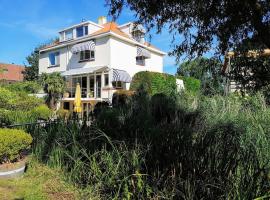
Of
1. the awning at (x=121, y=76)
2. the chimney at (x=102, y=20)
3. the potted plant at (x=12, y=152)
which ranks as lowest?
the potted plant at (x=12, y=152)

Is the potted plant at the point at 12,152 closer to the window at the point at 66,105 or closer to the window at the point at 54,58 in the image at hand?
the window at the point at 66,105

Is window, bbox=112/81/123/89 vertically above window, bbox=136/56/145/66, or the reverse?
window, bbox=136/56/145/66

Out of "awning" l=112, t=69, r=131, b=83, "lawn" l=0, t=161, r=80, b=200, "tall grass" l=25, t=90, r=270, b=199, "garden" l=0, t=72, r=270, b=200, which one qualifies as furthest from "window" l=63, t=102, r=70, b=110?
"lawn" l=0, t=161, r=80, b=200

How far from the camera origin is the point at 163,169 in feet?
16.9

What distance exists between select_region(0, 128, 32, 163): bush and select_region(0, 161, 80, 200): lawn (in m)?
0.51

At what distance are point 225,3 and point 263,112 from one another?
137 inches

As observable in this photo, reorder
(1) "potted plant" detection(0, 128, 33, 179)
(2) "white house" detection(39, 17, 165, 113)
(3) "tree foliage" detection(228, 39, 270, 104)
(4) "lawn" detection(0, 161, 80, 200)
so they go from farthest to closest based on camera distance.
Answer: (2) "white house" detection(39, 17, 165, 113)
(1) "potted plant" detection(0, 128, 33, 179)
(4) "lawn" detection(0, 161, 80, 200)
(3) "tree foliage" detection(228, 39, 270, 104)

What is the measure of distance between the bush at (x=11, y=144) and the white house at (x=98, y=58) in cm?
2540

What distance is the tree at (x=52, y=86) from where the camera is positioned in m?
34.3

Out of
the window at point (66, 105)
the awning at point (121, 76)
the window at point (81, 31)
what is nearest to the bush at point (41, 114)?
the awning at point (121, 76)

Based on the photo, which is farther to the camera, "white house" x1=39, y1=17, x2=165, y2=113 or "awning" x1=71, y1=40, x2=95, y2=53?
"awning" x1=71, y1=40, x2=95, y2=53

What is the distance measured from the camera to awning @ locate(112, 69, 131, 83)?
3403cm

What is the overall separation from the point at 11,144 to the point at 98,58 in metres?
29.5

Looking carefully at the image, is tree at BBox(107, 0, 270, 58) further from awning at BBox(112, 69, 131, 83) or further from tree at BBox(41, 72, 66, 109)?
tree at BBox(41, 72, 66, 109)
